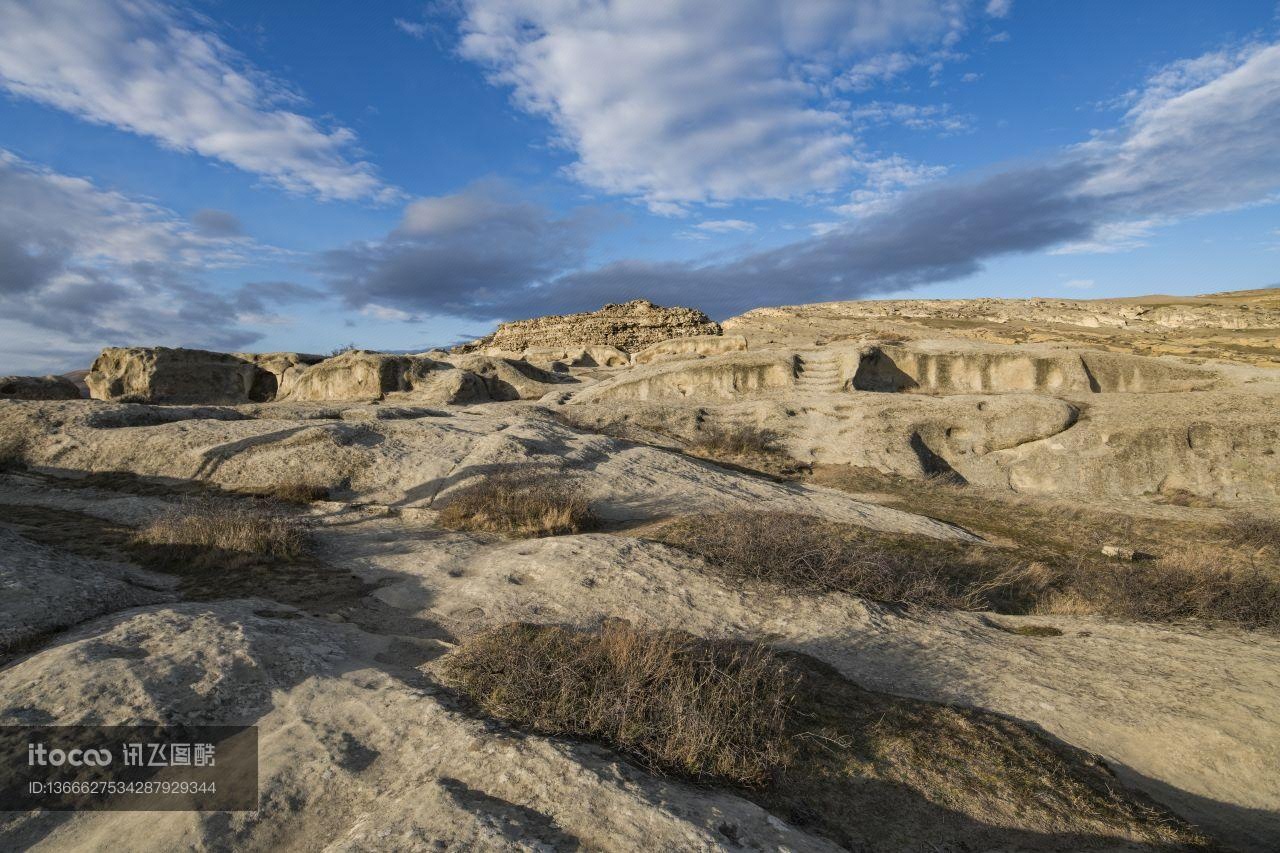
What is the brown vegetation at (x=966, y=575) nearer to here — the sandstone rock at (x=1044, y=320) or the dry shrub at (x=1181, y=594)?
the dry shrub at (x=1181, y=594)

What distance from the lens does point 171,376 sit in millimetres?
26328

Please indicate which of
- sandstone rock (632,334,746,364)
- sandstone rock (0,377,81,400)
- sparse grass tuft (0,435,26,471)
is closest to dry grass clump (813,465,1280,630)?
sandstone rock (632,334,746,364)

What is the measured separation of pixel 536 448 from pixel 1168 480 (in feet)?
49.2

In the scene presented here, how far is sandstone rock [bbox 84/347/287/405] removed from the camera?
84.0 ft

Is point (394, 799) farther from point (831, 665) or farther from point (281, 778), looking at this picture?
point (831, 665)

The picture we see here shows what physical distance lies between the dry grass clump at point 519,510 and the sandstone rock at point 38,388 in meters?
15.3

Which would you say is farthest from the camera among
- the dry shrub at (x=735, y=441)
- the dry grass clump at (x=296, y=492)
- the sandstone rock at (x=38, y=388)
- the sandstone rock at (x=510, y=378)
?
the sandstone rock at (x=510, y=378)

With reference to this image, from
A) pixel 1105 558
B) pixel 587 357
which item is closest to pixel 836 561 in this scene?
pixel 1105 558

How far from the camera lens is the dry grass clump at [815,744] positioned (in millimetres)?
3631

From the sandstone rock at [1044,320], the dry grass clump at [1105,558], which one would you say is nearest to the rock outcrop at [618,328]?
the sandstone rock at [1044,320]

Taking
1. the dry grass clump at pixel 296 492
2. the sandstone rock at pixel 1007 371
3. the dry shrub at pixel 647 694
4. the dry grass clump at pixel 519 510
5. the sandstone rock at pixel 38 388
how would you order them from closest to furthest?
the dry shrub at pixel 647 694 < the dry grass clump at pixel 519 510 < the dry grass clump at pixel 296 492 < the sandstone rock at pixel 38 388 < the sandstone rock at pixel 1007 371

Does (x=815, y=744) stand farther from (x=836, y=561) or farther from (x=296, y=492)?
(x=296, y=492)

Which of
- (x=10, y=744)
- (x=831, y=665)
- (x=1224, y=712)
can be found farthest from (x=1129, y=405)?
(x=10, y=744)

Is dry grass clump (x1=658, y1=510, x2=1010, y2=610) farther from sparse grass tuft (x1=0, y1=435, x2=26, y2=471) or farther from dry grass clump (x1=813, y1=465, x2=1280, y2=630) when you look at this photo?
sparse grass tuft (x1=0, y1=435, x2=26, y2=471)
